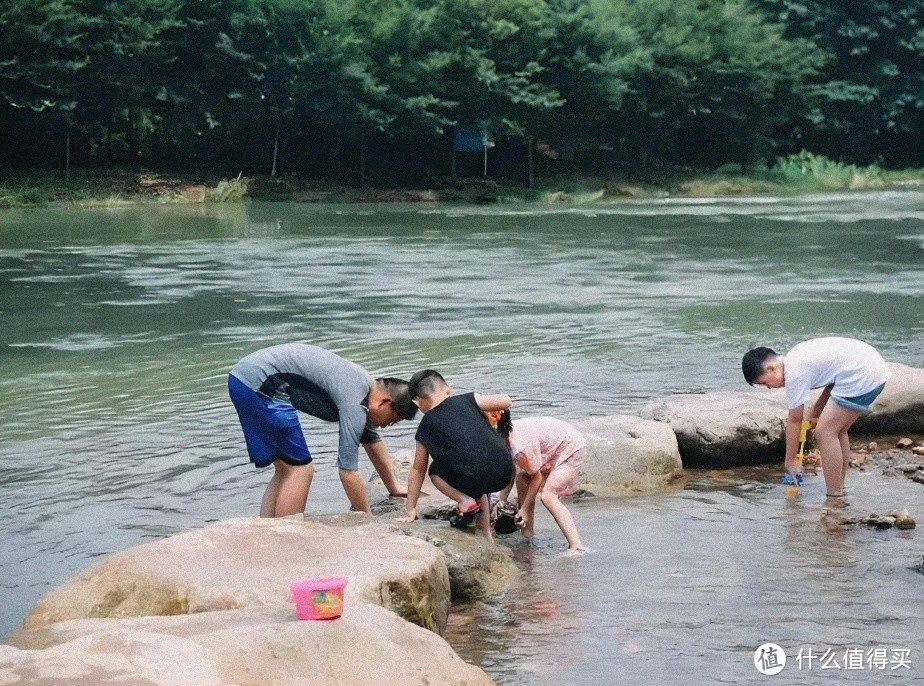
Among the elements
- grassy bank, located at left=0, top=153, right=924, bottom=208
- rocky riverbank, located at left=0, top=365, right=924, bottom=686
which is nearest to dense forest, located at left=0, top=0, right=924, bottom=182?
grassy bank, located at left=0, top=153, right=924, bottom=208

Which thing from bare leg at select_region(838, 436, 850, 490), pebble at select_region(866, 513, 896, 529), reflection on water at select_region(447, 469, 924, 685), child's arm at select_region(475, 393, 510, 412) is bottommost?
reflection on water at select_region(447, 469, 924, 685)

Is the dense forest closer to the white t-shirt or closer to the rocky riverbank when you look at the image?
the white t-shirt

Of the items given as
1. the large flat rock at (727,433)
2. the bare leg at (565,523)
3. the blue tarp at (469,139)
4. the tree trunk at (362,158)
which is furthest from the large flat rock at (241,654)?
the blue tarp at (469,139)

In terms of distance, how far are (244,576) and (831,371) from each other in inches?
161

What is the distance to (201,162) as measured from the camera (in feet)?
165

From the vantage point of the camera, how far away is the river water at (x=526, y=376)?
21.3 ft

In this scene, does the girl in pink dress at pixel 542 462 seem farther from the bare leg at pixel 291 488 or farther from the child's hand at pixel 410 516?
the bare leg at pixel 291 488

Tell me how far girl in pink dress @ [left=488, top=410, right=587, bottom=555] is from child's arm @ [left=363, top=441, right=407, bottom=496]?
0.64 m

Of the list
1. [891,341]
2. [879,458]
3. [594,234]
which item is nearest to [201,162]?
[594,234]

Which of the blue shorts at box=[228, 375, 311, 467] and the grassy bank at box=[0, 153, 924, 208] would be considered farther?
the grassy bank at box=[0, 153, 924, 208]

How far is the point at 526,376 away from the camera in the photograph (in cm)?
1298

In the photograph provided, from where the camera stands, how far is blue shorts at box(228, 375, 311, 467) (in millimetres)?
7648

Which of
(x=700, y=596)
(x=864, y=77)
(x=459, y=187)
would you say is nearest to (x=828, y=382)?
(x=700, y=596)

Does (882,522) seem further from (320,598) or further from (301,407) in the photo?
(320,598)
